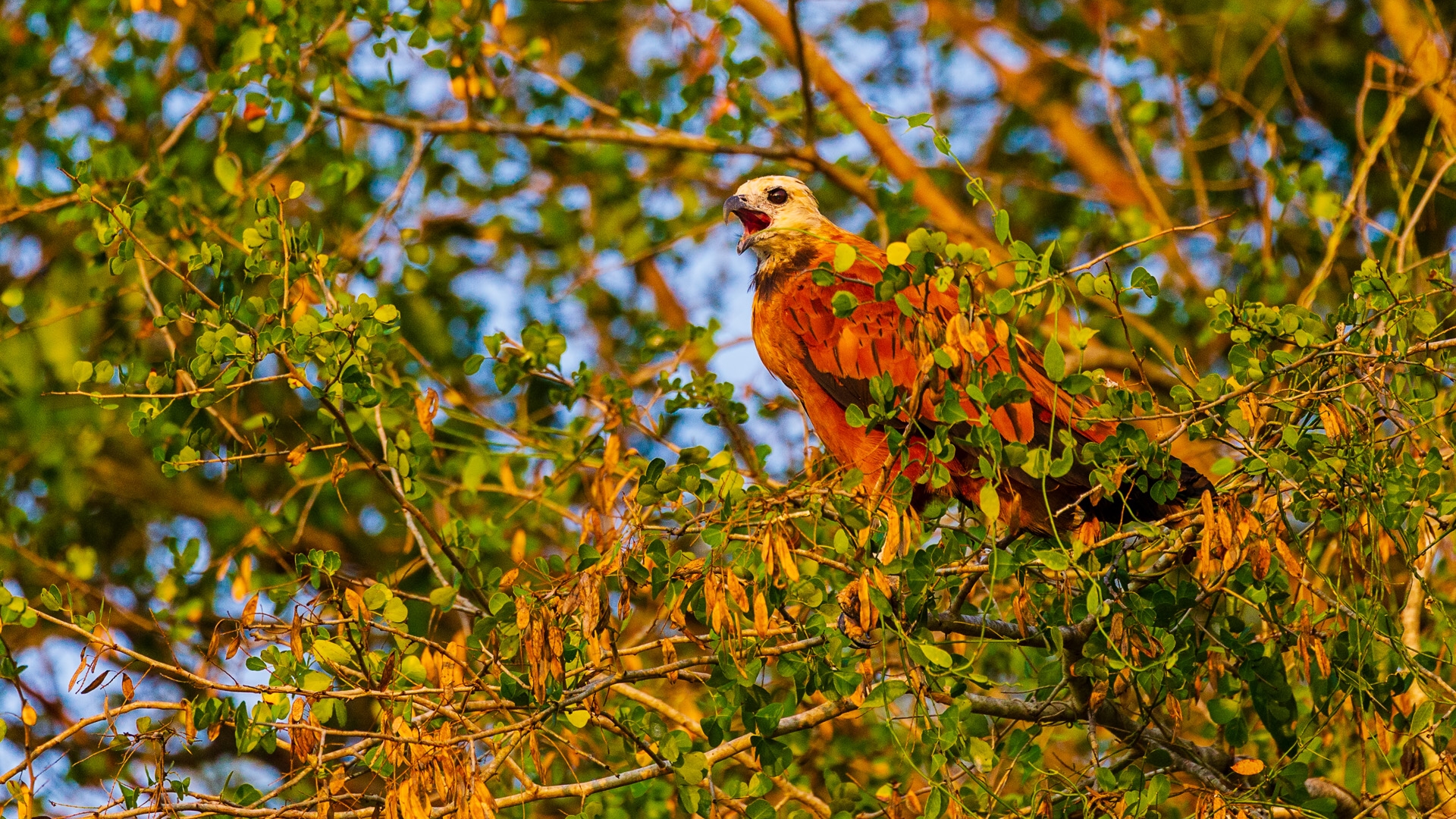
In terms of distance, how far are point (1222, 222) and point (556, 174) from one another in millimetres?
2998

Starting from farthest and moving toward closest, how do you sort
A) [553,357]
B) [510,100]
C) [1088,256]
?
[1088,256], [510,100], [553,357]

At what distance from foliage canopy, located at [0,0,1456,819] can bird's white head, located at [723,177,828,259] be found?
18 centimetres

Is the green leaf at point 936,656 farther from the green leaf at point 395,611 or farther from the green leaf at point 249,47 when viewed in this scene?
the green leaf at point 249,47

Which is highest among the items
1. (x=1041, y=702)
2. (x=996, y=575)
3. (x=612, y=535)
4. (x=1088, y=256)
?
(x=1088, y=256)

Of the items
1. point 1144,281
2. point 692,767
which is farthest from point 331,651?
point 1144,281

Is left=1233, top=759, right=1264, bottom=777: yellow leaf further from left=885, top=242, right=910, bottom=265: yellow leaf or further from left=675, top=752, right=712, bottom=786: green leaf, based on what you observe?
left=885, top=242, right=910, bottom=265: yellow leaf

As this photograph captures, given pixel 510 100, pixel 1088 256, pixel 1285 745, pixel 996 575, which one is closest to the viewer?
pixel 996 575

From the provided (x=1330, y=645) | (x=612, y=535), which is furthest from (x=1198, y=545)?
(x=612, y=535)

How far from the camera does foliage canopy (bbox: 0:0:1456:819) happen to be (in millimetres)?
2355

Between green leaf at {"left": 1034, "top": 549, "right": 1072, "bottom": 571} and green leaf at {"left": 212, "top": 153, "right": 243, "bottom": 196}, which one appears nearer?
green leaf at {"left": 1034, "top": 549, "right": 1072, "bottom": 571}

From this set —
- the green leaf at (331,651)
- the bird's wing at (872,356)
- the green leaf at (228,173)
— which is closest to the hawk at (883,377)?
the bird's wing at (872,356)

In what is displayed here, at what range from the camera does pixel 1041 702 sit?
2.78 meters

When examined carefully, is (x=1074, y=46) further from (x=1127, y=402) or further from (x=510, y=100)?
(x=1127, y=402)

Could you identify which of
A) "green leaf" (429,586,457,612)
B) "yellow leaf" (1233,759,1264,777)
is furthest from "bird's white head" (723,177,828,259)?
"yellow leaf" (1233,759,1264,777)
